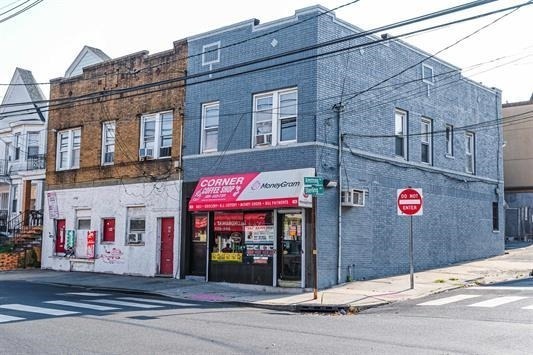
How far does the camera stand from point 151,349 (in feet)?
29.4

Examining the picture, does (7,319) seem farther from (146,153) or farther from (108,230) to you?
(108,230)

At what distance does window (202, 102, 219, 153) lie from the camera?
21188 mm

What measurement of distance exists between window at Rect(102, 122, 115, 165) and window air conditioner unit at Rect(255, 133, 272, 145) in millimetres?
7937

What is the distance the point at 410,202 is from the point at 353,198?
2198 millimetres

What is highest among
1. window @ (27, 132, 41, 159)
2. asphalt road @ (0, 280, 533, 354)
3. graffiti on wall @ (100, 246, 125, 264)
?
window @ (27, 132, 41, 159)

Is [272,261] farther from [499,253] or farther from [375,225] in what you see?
[499,253]

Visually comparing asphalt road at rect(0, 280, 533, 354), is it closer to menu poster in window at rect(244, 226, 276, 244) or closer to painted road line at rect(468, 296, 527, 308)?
painted road line at rect(468, 296, 527, 308)

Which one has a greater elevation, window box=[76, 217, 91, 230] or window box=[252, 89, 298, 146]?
window box=[252, 89, 298, 146]

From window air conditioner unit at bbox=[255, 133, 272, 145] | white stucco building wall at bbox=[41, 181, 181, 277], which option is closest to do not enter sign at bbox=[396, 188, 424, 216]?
window air conditioner unit at bbox=[255, 133, 272, 145]

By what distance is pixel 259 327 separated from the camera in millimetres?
11375

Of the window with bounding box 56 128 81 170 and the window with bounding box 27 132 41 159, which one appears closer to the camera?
the window with bounding box 56 128 81 170

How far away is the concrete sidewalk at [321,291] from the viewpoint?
15664 millimetres

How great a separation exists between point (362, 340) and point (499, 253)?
20.8 metres

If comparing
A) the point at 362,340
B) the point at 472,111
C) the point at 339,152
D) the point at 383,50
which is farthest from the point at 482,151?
the point at 362,340
